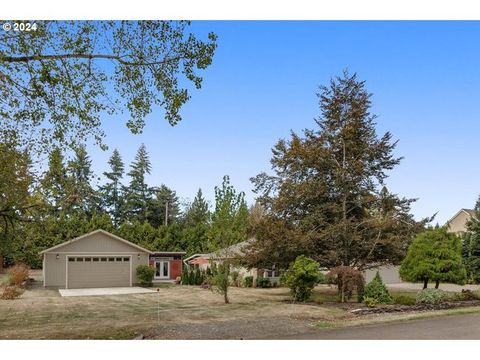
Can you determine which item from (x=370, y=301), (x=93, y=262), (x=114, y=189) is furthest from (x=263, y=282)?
(x=114, y=189)

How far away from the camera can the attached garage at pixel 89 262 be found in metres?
23.0

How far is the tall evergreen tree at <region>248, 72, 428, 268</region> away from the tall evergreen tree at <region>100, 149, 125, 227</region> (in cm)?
524

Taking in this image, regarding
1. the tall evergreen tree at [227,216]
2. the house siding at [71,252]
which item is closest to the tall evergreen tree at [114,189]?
the tall evergreen tree at [227,216]

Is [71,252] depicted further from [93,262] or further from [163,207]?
[163,207]

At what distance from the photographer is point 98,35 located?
28.3 feet

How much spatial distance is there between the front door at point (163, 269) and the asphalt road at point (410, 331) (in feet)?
63.8

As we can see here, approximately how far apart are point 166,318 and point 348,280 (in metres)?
6.88

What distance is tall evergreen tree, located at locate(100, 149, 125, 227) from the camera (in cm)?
1262

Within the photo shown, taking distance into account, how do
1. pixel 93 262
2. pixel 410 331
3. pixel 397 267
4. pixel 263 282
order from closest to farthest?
pixel 410 331
pixel 93 262
pixel 263 282
pixel 397 267

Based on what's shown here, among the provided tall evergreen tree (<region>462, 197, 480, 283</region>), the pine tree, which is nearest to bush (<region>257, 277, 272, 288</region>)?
the pine tree

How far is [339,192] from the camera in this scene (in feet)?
60.0

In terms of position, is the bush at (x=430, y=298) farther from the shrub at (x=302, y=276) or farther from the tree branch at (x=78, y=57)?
the tree branch at (x=78, y=57)

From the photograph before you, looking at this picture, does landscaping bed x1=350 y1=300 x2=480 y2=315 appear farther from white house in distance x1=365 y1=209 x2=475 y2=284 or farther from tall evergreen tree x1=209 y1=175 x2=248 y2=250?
white house in distance x1=365 y1=209 x2=475 y2=284
